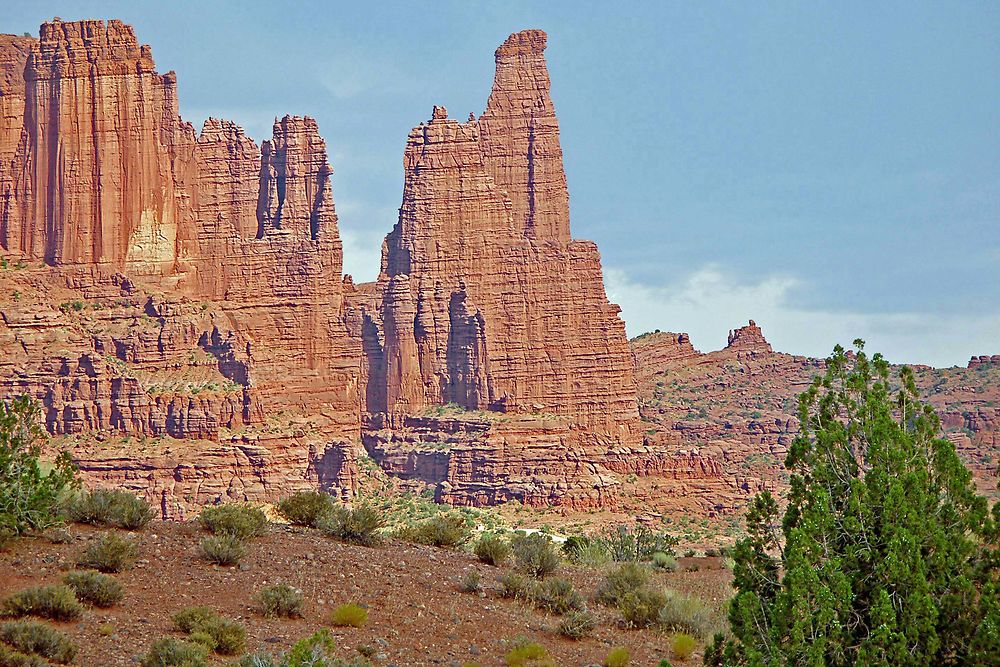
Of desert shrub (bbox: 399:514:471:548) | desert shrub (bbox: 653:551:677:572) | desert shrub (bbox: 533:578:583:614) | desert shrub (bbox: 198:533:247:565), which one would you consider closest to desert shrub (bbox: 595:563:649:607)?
desert shrub (bbox: 533:578:583:614)

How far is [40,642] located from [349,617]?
4.38 m

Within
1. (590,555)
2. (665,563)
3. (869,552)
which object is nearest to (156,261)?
(590,555)

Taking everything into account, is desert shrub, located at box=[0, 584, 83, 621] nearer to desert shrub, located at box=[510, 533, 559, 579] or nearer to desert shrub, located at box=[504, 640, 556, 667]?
desert shrub, located at box=[504, 640, 556, 667]

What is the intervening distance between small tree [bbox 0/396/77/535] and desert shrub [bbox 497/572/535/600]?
6.62 meters

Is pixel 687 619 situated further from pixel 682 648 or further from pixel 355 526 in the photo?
pixel 355 526

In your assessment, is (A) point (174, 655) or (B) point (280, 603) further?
(B) point (280, 603)

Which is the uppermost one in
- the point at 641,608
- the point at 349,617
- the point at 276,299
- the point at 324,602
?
the point at 276,299

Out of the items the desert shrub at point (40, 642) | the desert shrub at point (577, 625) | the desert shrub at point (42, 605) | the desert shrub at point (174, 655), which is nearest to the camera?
the desert shrub at point (174, 655)

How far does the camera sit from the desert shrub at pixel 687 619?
26.6 metres

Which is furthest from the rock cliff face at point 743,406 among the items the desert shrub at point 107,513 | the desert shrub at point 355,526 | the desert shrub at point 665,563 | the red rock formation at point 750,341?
the desert shrub at point 107,513

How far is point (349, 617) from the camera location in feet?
79.9

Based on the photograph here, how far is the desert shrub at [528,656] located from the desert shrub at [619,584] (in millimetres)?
3911

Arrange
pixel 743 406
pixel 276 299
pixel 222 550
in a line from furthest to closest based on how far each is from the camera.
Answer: pixel 743 406 < pixel 276 299 < pixel 222 550

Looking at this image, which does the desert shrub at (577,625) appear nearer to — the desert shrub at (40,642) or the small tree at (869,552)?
the small tree at (869,552)
